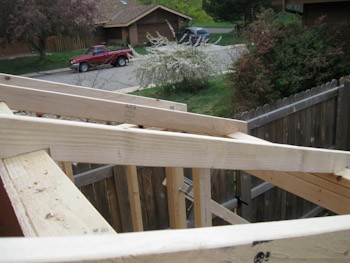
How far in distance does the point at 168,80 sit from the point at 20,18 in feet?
50.8

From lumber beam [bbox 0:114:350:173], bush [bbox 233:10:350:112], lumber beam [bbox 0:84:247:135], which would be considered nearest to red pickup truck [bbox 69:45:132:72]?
bush [bbox 233:10:350:112]

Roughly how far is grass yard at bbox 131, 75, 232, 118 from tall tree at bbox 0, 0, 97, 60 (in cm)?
1346

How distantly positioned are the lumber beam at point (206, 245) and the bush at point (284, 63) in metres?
7.74

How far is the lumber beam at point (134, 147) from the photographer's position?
103cm

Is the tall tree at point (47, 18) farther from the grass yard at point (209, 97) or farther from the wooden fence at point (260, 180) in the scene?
the wooden fence at point (260, 180)

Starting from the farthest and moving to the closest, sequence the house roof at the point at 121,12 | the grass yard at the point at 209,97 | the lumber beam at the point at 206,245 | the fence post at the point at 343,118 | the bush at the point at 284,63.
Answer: the house roof at the point at 121,12 < the grass yard at the point at 209,97 < the bush at the point at 284,63 < the fence post at the point at 343,118 < the lumber beam at the point at 206,245

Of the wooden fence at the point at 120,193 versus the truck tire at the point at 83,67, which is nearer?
the wooden fence at the point at 120,193

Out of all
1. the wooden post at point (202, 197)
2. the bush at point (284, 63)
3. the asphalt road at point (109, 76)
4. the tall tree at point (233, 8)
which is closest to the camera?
the wooden post at point (202, 197)

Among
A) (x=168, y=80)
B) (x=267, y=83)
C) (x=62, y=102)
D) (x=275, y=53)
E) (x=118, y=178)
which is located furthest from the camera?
(x=168, y=80)

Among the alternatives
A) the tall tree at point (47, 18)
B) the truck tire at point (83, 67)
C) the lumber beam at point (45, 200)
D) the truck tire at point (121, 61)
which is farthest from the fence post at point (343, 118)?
the tall tree at point (47, 18)

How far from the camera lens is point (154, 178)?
3.40 m

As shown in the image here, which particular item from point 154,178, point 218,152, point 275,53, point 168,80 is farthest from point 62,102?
point 168,80

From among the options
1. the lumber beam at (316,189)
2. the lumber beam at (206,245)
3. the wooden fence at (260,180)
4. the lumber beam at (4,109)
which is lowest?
the wooden fence at (260,180)

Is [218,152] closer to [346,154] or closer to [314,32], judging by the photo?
[346,154]
